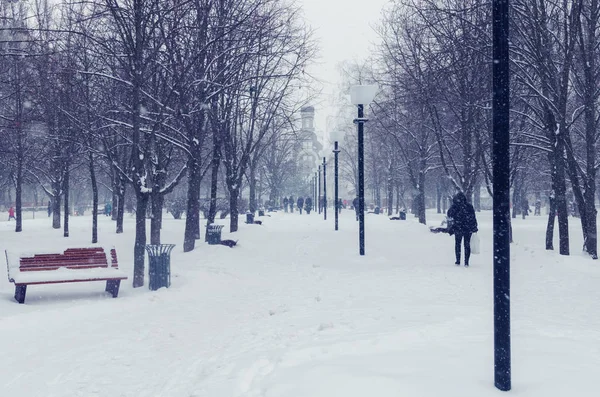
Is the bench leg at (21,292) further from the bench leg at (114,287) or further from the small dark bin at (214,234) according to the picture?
the small dark bin at (214,234)

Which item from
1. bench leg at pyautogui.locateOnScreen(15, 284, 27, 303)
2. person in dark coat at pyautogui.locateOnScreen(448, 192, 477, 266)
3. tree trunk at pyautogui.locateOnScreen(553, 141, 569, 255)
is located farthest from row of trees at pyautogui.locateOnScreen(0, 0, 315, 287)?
tree trunk at pyautogui.locateOnScreen(553, 141, 569, 255)

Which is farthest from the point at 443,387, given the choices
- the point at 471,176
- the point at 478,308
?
the point at 471,176

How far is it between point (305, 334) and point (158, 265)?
5.01 meters

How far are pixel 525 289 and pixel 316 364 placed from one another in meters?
6.88

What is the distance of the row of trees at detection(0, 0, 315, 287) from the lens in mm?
12125

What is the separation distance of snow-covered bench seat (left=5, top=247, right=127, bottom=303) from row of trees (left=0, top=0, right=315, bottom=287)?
A: 1051mm

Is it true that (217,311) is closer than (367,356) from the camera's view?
No

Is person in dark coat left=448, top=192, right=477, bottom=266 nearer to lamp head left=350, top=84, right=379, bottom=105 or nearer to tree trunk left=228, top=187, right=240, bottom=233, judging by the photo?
lamp head left=350, top=84, right=379, bottom=105

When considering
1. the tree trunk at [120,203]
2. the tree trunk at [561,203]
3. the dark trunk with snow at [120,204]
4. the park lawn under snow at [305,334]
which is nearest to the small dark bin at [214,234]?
the park lawn under snow at [305,334]

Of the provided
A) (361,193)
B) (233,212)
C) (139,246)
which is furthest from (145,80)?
(233,212)

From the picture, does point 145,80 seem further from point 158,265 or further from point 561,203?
point 561,203

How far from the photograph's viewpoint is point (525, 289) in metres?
11.1

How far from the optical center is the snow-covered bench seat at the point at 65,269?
9898 mm

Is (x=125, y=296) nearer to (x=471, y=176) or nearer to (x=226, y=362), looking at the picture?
(x=226, y=362)
